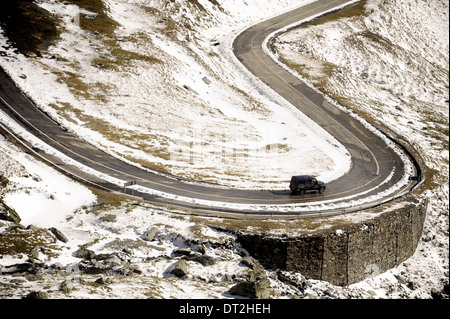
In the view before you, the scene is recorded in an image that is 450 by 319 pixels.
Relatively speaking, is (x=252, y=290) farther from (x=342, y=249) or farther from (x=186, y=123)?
(x=186, y=123)

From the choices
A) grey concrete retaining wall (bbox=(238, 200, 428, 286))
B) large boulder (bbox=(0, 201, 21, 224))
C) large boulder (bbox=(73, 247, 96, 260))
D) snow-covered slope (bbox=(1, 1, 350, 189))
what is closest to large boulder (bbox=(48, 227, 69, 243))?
large boulder (bbox=(73, 247, 96, 260))

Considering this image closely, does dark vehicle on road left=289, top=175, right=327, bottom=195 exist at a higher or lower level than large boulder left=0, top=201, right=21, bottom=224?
higher

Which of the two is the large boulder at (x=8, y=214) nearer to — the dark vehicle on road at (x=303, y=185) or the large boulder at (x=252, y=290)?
the large boulder at (x=252, y=290)

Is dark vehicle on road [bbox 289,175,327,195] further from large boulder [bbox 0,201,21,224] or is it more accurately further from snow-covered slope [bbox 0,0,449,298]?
large boulder [bbox 0,201,21,224]

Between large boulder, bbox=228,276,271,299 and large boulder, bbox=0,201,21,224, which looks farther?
large boulder, bbox=0,201,21,224

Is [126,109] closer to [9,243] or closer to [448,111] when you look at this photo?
[9,243]

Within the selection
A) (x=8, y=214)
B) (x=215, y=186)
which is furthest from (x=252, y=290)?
(x=8, y=214)
